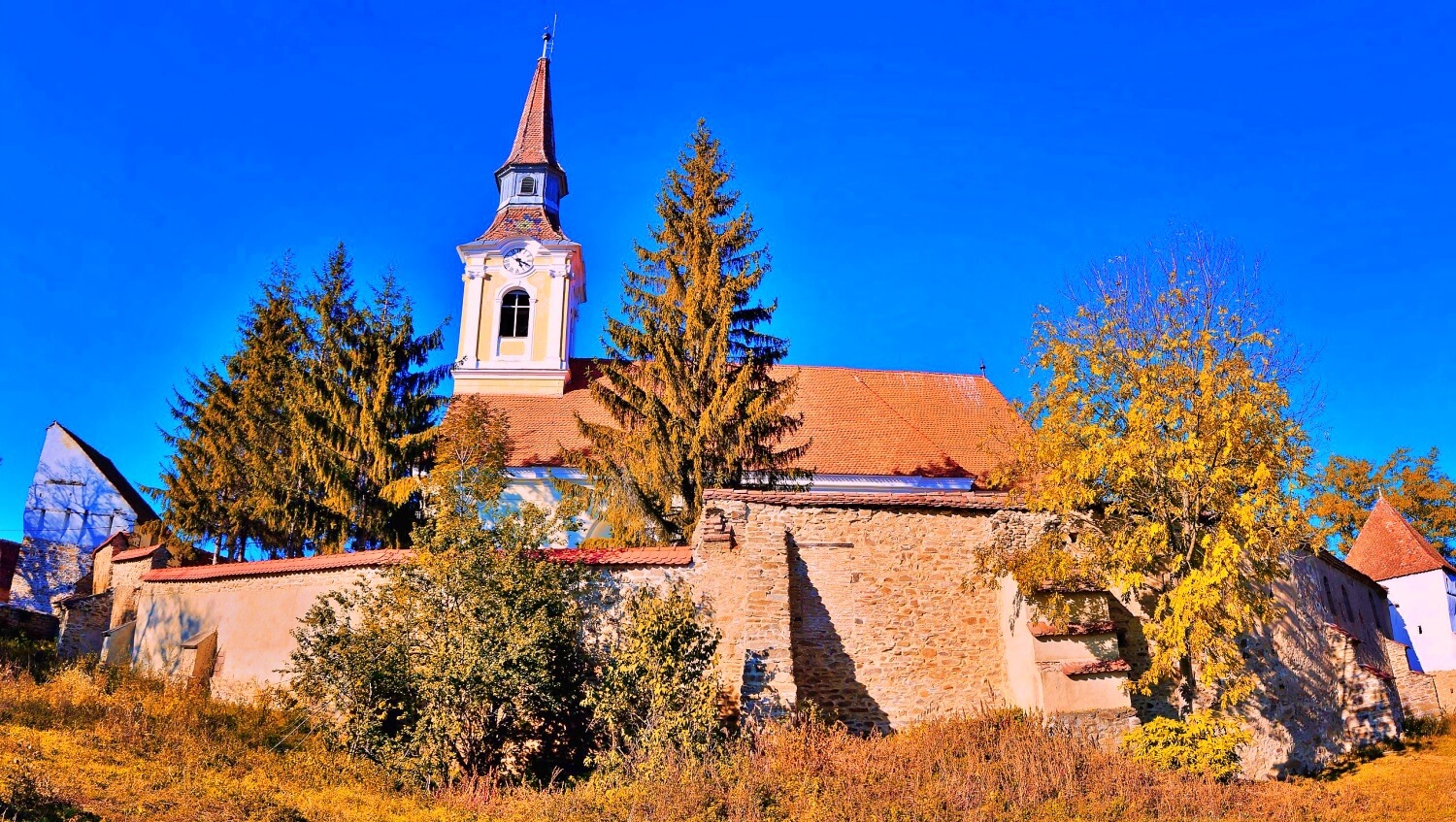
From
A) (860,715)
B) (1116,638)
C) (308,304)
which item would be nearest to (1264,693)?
(1116,638)

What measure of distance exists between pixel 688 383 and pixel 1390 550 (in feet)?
74.5

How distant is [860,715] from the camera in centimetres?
1487

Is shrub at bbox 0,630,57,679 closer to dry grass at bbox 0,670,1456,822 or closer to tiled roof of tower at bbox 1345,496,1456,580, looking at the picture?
dry grass at bbox 0,670,1456,822

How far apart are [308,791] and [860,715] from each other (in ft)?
23.5

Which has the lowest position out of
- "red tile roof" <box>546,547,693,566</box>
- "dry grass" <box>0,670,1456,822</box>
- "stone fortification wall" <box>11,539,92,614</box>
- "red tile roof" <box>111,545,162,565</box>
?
"dry grass" <box>0,670,1456,822</box>

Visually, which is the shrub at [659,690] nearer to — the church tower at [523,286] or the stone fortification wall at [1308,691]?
the stone fortification wall at [1308,691]

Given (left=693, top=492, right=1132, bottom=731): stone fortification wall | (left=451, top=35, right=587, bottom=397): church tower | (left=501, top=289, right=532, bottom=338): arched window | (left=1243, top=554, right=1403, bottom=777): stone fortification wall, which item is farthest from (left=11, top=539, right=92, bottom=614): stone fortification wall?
(left=1243, top=554, right=1403, bottom=777): stone fortification wall

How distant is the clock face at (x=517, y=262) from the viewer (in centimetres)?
3572

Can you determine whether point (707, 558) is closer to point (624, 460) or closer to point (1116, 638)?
point (624, 460)

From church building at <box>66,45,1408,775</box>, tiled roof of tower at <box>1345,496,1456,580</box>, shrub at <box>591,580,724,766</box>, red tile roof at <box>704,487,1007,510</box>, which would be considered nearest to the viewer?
shrub at <box>591,580,724,766</box>

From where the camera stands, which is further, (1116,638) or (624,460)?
(624,460)

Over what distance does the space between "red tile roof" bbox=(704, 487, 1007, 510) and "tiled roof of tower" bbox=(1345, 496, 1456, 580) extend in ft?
61.7

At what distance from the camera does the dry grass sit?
10.8 m

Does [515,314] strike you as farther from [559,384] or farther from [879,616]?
[879,616]
